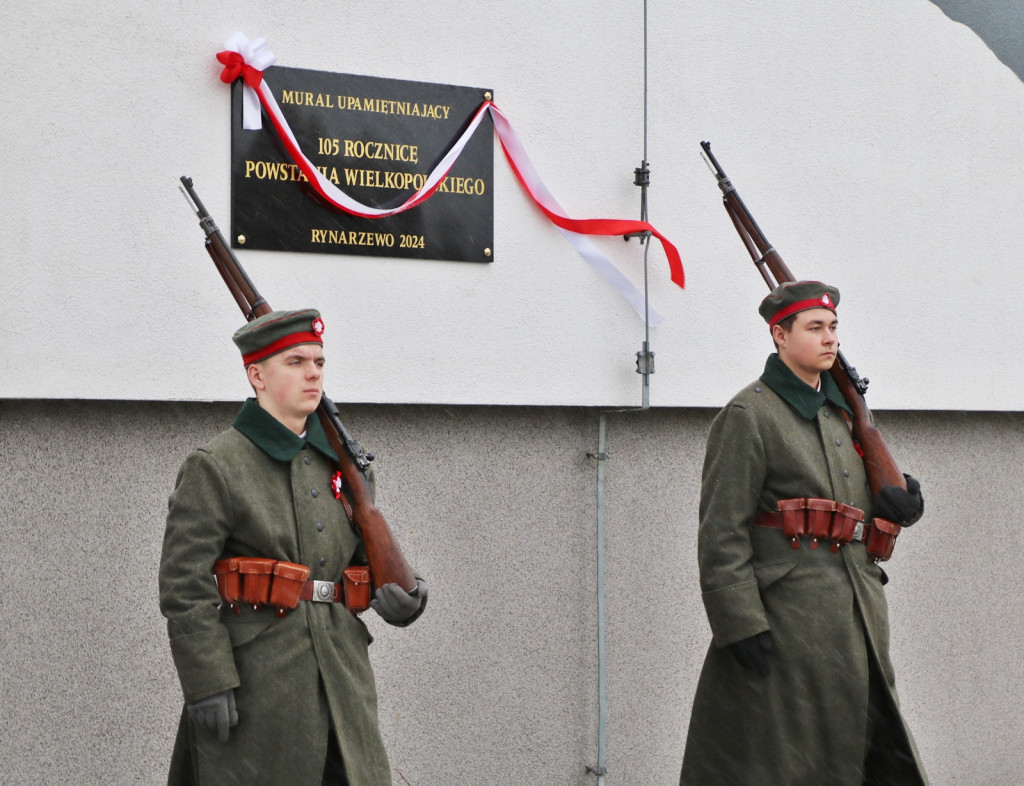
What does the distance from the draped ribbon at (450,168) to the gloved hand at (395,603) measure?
2115 mm

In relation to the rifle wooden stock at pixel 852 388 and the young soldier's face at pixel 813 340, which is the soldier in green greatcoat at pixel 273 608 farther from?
the rifle wooden stock at pixel 852 388

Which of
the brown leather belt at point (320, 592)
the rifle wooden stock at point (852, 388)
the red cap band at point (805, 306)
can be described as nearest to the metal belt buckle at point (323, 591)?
the brown leather belt at point (320, 592)

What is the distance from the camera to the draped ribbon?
17.0 feet

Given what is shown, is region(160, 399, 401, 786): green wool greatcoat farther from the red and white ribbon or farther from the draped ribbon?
the red and white ribbon

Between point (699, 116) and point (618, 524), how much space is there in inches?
81.0

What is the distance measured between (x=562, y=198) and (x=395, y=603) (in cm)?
267

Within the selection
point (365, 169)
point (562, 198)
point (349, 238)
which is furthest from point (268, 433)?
point (562, 198)

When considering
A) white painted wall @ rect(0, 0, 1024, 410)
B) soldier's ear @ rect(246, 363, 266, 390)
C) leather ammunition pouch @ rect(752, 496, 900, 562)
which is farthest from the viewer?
white painted wall @ rect(0, 0, 1024, 410)

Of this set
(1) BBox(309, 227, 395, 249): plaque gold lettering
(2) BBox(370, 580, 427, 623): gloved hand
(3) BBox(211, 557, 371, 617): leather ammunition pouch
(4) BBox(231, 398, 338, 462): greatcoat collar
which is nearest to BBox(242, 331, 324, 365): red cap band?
(4) BBox(231, 398, 338, 462): greatcoat collar

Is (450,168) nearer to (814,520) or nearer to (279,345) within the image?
(279,345)

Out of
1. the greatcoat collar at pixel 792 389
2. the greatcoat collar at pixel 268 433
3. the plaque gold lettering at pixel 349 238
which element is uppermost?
the plaque gold lettering at pixel 349 238

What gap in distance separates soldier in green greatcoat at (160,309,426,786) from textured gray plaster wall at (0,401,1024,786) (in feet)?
4.54

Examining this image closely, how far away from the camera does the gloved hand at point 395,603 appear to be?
12.5 ft

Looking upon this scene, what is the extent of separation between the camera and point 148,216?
16.7ft
